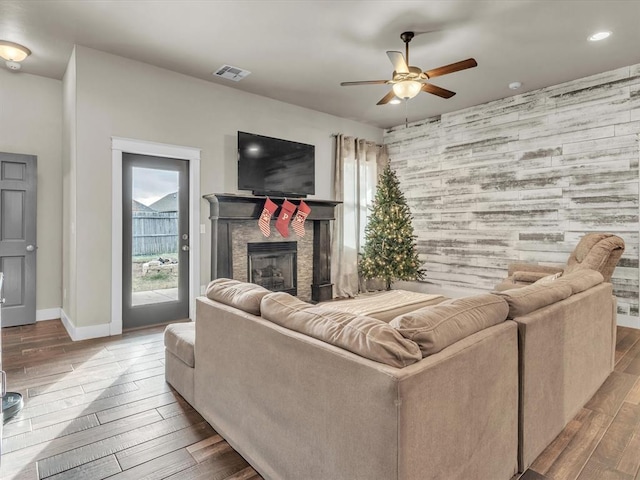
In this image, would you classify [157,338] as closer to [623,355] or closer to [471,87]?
[623,355]

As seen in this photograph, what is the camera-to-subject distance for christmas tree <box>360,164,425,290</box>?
5836mm

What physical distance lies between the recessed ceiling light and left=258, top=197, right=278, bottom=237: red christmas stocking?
387 cm

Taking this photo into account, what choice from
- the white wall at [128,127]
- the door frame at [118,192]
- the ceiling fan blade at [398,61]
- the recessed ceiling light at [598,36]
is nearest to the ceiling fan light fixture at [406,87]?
the ceiling fan blade at [398,61]

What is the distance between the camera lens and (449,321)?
4.69 ft

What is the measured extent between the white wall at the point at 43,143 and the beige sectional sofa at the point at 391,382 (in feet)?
11.5

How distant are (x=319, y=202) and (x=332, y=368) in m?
4.41

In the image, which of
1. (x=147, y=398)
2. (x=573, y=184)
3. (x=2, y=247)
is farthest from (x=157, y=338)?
(x=573, y=184)

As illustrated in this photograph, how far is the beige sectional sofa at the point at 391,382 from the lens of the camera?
3.86ft

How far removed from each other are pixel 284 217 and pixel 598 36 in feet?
12.9

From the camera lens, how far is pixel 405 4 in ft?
9.94

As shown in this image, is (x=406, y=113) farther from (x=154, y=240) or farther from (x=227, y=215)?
(x=154, y=240)

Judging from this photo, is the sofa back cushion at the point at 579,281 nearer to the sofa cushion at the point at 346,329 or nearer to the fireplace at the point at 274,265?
the sofa cushion at the point at 346,329

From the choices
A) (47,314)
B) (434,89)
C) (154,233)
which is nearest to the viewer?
(434,89)

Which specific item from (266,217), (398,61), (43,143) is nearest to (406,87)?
(398,61)
